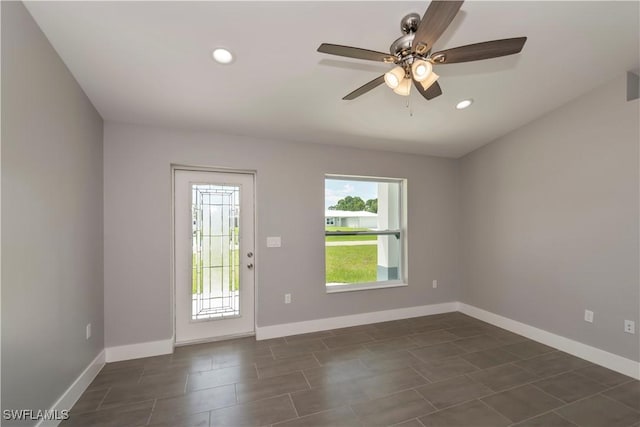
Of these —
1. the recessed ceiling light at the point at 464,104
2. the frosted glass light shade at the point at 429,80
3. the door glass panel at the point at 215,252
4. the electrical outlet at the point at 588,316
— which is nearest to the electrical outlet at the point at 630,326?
the electrical outlet at the point at 588,316

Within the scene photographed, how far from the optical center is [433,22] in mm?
1329

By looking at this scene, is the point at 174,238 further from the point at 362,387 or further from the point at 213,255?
the point at 362,387

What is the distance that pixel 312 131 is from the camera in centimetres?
335

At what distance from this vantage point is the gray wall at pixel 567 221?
265cm

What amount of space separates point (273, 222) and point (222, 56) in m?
1.89

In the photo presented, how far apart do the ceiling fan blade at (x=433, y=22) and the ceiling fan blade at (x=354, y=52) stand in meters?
0.17

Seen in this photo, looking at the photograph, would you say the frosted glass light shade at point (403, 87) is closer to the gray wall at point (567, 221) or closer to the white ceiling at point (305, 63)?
the white ceiling at point (305, 63)

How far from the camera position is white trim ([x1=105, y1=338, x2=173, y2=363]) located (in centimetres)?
285

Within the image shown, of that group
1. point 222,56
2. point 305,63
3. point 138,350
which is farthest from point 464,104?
point 138,350

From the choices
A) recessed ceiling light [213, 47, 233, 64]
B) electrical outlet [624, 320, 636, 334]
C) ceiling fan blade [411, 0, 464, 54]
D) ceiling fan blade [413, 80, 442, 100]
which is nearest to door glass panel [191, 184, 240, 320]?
recessed ceiling light [213, 47, 233, 64]

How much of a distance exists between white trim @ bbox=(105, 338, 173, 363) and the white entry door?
200 millimetres

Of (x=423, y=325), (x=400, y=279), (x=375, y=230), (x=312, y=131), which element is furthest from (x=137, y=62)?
(x=423, y=325)

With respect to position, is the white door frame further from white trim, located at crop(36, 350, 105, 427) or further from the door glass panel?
white trim, located at crop(36, 350, 105, 427)

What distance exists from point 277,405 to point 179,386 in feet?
3.02
